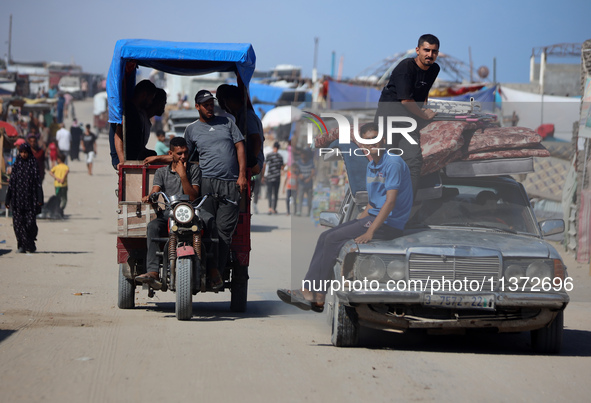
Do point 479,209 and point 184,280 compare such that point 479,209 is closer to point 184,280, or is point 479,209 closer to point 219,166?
point 219,166

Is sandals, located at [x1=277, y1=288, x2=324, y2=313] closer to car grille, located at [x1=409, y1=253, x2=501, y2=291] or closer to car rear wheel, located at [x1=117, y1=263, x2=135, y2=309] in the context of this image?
car grille, located at [x1=409, y1=253, x2=501, y2=291]

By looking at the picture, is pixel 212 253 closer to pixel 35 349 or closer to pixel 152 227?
pixel 152 227

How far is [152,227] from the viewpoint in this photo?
8.13 meters

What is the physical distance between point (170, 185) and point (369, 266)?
104 inches

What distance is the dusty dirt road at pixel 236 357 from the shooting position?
5199mm

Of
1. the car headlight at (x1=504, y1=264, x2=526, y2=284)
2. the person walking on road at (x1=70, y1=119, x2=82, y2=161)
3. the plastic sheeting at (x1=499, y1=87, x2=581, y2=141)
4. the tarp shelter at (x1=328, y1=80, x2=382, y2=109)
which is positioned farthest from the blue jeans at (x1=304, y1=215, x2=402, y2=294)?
the person walking on road at (x1=70, y1=119, x2=82, y2=161)

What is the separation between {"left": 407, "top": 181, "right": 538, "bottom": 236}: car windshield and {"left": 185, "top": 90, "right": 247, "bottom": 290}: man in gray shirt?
77.1 inches

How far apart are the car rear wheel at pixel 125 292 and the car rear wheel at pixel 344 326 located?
117 inches

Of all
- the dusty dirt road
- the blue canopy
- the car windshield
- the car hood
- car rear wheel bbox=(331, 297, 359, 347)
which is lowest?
the dusty dirt road

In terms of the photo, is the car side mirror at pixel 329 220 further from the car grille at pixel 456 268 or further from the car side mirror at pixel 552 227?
the car side mirror at pixel 552 227

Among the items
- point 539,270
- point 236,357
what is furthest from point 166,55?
point 539,270

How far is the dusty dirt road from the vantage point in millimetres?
5199

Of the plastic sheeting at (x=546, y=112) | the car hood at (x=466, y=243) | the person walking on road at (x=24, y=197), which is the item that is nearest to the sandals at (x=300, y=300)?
the car hood at (x=466, y=243)

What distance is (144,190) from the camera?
331 inches
